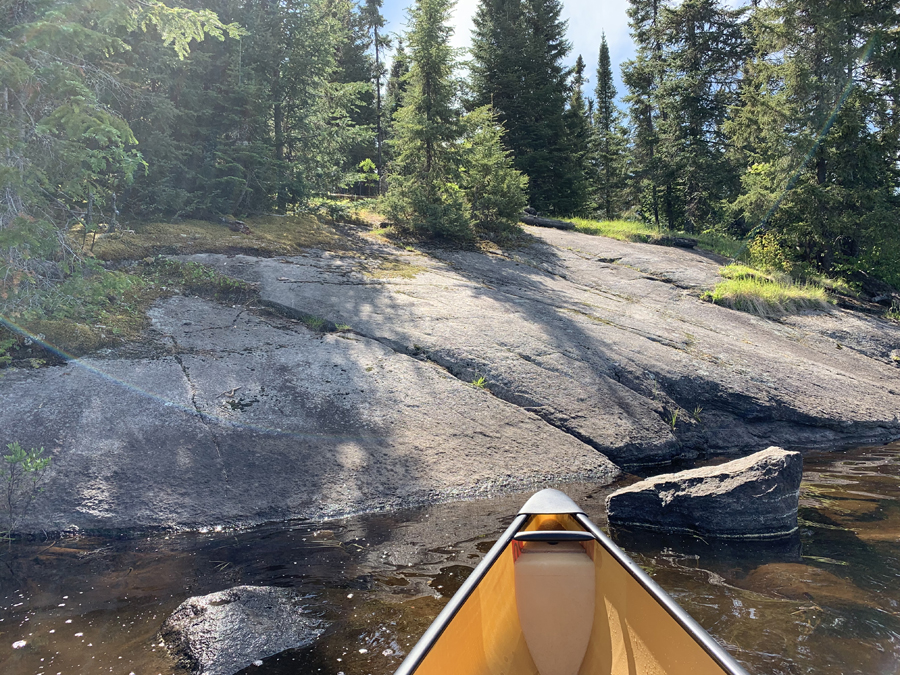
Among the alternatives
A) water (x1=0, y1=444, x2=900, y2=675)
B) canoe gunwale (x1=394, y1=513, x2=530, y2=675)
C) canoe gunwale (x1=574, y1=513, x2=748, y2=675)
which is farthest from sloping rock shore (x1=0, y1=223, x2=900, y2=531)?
canoe gunwale (x1=574, y1=513, x2=748, y2=675)

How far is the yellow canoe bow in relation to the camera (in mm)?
2666

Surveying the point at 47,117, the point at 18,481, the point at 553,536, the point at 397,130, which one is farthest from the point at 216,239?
the point at 553,536

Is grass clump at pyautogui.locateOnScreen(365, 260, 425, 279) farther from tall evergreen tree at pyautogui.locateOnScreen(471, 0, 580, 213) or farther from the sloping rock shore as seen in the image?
tall evergreen tree at pyautogui.locateOnScreen(471, 0, 580, 213)

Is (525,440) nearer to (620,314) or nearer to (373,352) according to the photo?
(373,352)

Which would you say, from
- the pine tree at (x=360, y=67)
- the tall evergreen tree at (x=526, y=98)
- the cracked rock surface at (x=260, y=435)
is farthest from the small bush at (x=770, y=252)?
the pine tree at (x=360, y=67)

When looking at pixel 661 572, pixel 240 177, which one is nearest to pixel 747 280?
pixel 661 572

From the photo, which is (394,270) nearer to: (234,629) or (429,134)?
(429,134)

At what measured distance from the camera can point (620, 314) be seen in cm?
1184

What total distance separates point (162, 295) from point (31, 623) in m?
6.27

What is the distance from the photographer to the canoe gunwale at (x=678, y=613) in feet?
7.45

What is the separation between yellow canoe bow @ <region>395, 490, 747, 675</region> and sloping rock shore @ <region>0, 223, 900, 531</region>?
8.87 ft

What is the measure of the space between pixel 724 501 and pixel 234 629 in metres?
4.73

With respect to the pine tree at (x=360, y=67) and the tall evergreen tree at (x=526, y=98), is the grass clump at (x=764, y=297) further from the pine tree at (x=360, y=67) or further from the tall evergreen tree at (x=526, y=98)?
the pine tree at (x=360, y=67)

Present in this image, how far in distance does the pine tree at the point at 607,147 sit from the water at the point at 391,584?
28296 millimetres
